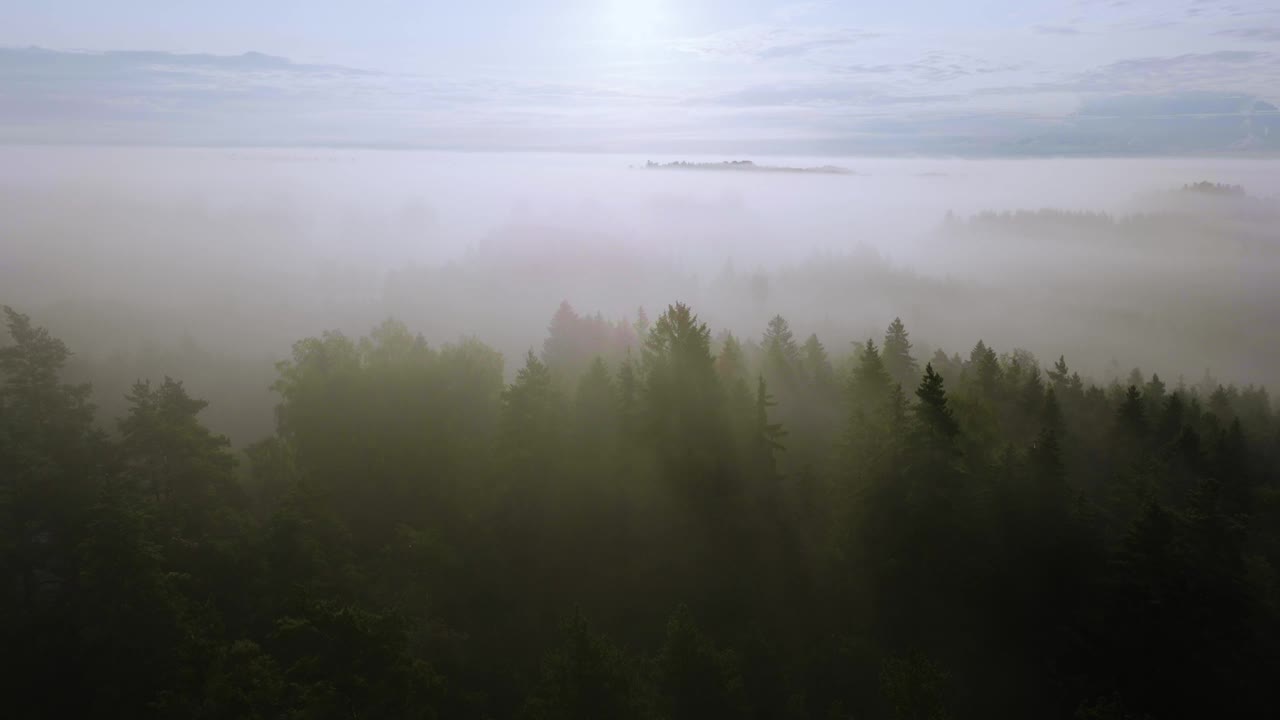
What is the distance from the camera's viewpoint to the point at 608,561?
1489 inches

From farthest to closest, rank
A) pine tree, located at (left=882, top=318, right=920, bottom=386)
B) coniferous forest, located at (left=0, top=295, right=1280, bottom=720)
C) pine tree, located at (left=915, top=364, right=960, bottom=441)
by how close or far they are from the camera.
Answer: pine tree, located at (left=882, top=318, right=920, bottom=386), pine tree, located at (left=915, top=364, right=960, bottom=441), coniferous forest, located at (left=0, top=295, right=1280, bottom=720)

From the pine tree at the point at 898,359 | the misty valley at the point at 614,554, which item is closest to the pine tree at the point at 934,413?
the misty valley at the point at 614,554

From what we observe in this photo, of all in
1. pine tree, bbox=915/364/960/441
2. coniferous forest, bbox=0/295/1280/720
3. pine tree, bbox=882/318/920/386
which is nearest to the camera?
coniferous forest, bbox=0/295/1280/720

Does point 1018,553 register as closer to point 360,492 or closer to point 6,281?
point 360,492

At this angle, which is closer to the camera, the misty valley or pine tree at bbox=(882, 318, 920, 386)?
the misty valley

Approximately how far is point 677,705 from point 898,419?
15388mm

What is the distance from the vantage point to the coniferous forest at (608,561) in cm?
2427

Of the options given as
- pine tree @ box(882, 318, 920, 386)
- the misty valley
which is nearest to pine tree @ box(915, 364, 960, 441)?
the misty valley

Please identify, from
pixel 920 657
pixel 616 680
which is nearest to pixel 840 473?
pixel 920 657

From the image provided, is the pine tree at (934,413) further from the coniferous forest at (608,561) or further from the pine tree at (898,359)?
the pine tree at (898,359)

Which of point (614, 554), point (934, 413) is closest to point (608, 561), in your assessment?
point (614, 554)

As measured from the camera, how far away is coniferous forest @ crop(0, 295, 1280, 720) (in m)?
24.3

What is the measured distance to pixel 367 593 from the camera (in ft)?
99.8

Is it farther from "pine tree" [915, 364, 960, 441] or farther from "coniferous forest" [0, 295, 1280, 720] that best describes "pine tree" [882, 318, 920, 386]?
"pine tree" [915, 364, 960, 441]
